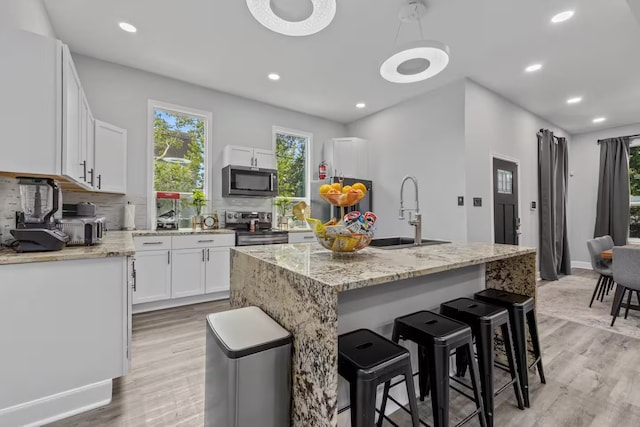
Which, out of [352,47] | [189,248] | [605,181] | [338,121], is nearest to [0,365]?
[189,248]

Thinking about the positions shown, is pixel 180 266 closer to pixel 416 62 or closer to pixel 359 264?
pixel 359 264

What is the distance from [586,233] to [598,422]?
6.12 metres

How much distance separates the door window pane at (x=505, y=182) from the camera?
14.0 ft

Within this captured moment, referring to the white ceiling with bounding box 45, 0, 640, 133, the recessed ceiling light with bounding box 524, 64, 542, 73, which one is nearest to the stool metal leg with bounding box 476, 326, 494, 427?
the white ceiling with bounding box 45, 0, 640, 133

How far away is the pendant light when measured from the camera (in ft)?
6.18

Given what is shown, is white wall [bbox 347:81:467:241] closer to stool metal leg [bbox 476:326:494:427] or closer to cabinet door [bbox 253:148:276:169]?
cabinet door [bbox 253:148:276:169]

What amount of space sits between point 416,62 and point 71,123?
8.31 ft

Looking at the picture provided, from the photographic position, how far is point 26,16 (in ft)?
6.70

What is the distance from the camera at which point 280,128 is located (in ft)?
15.9

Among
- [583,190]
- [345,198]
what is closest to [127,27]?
[345,198]

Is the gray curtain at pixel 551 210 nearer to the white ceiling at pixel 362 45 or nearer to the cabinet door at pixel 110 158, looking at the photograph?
the white ceiling at pixel 362 45

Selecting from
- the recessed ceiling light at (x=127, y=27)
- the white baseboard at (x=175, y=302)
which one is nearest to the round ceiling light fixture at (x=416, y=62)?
the recessed ceiling light at (x=127, y=27)

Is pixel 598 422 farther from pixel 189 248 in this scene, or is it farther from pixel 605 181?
pixel 605 181

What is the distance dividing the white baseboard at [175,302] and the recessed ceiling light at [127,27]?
2899mm
